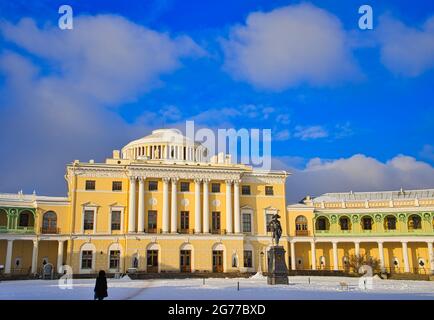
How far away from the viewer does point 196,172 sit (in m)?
57.3

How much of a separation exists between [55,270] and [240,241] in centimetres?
2108

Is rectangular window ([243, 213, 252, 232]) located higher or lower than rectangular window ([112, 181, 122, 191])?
lower

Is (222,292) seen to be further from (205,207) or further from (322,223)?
(322,223)

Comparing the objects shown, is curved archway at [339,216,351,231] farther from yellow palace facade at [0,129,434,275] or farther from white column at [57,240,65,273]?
white column at [57,240,65,273]

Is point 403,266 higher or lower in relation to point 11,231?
lower

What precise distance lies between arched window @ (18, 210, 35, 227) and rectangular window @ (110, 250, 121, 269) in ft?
31.4

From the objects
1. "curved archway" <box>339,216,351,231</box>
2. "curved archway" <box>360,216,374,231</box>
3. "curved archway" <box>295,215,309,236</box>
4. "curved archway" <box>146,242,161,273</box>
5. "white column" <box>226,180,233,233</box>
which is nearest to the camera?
"curved archway" <box>146,242,161,273</box>

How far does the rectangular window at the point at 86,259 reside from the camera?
2084 inches

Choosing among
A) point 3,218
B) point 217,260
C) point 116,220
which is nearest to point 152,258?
point 116,220

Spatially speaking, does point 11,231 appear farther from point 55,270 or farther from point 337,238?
point 337,238

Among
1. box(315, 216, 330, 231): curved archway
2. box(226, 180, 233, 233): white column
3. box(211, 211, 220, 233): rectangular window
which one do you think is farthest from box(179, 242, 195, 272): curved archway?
box(315, 216, 330, 231): curved archway

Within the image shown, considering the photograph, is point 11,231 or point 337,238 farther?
point 337,238

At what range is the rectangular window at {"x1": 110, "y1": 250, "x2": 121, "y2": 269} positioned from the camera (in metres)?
53.8
